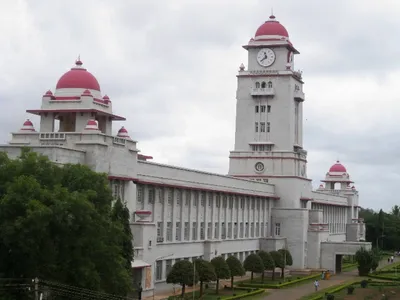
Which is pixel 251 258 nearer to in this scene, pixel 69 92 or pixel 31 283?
pixel 69 92

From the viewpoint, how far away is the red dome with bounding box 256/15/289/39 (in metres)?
91.6

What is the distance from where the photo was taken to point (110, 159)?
5472cm

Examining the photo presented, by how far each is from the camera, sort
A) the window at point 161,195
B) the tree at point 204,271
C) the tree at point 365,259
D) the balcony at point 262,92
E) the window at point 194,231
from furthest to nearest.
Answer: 1. the balcony at point 262,92
2. the tree at point 365,259
3. the window at point 194,231
4. the window at point 161,195
5. the tree at point 204,271

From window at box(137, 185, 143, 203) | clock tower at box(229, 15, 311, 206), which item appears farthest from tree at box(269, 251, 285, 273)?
window at box(137, 185, 143, 203)

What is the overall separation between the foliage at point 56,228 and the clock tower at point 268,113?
161 ft

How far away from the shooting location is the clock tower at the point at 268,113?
91.2 metres

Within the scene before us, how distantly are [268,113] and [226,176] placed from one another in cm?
1472

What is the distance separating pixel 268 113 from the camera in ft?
302

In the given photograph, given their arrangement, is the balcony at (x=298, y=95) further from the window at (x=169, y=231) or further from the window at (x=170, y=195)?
the window at (x=169, y=231)

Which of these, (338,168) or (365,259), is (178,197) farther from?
(338,168)

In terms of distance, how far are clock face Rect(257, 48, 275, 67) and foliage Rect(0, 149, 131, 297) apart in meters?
50.5

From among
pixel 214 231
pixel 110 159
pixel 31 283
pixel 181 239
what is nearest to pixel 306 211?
pixel 214 231

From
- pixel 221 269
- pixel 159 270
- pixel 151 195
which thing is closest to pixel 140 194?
pixel 151 195

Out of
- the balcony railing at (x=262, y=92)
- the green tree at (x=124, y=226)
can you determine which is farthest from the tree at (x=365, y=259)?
the green tree at (x=124, y=226)
